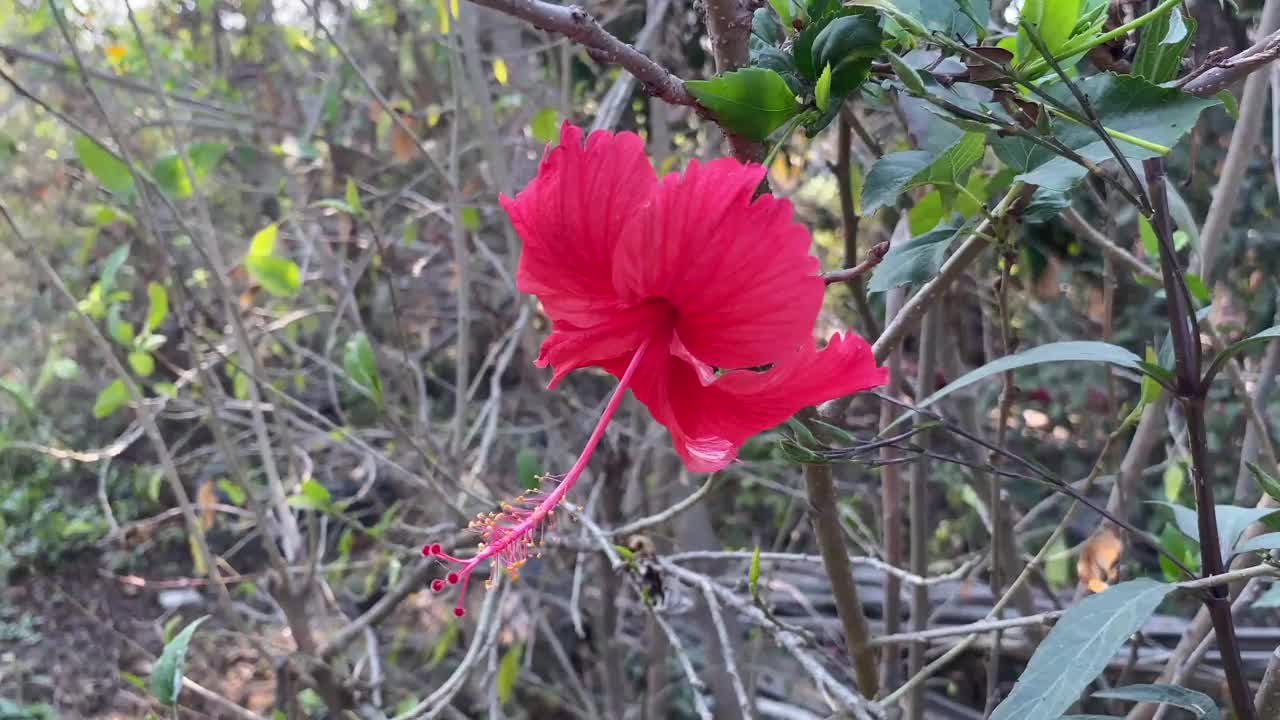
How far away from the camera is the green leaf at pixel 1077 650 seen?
0.43 m

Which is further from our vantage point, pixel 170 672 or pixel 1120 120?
pixel 170 672

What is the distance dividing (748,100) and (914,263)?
14 centimetres

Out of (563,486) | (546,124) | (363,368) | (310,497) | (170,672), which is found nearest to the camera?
(563,486)

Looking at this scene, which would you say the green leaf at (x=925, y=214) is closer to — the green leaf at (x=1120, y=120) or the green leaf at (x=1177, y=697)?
the green leaf at (x=1120, y=120)

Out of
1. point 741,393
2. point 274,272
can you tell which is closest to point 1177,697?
point 741,393

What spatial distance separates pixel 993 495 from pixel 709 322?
56 centimetres

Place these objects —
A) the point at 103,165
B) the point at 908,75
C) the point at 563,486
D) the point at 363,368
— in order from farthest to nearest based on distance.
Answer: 1. the point at 103,165
2. the point at 363,368
3. the point at 563,486
4. the point at 908,75

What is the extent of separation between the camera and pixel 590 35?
423mm

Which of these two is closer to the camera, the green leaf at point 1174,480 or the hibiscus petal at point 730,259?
the hibiscus petal at point 730,259

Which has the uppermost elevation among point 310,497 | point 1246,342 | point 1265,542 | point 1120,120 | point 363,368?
point 1120,120

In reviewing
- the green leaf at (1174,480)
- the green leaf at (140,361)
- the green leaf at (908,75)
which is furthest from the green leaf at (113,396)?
the green leaf at (1174,480)

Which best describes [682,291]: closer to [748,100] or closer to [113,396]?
[748,100]

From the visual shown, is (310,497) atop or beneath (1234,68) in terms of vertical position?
beneath

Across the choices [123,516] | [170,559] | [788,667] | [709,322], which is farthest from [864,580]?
[123,516]
